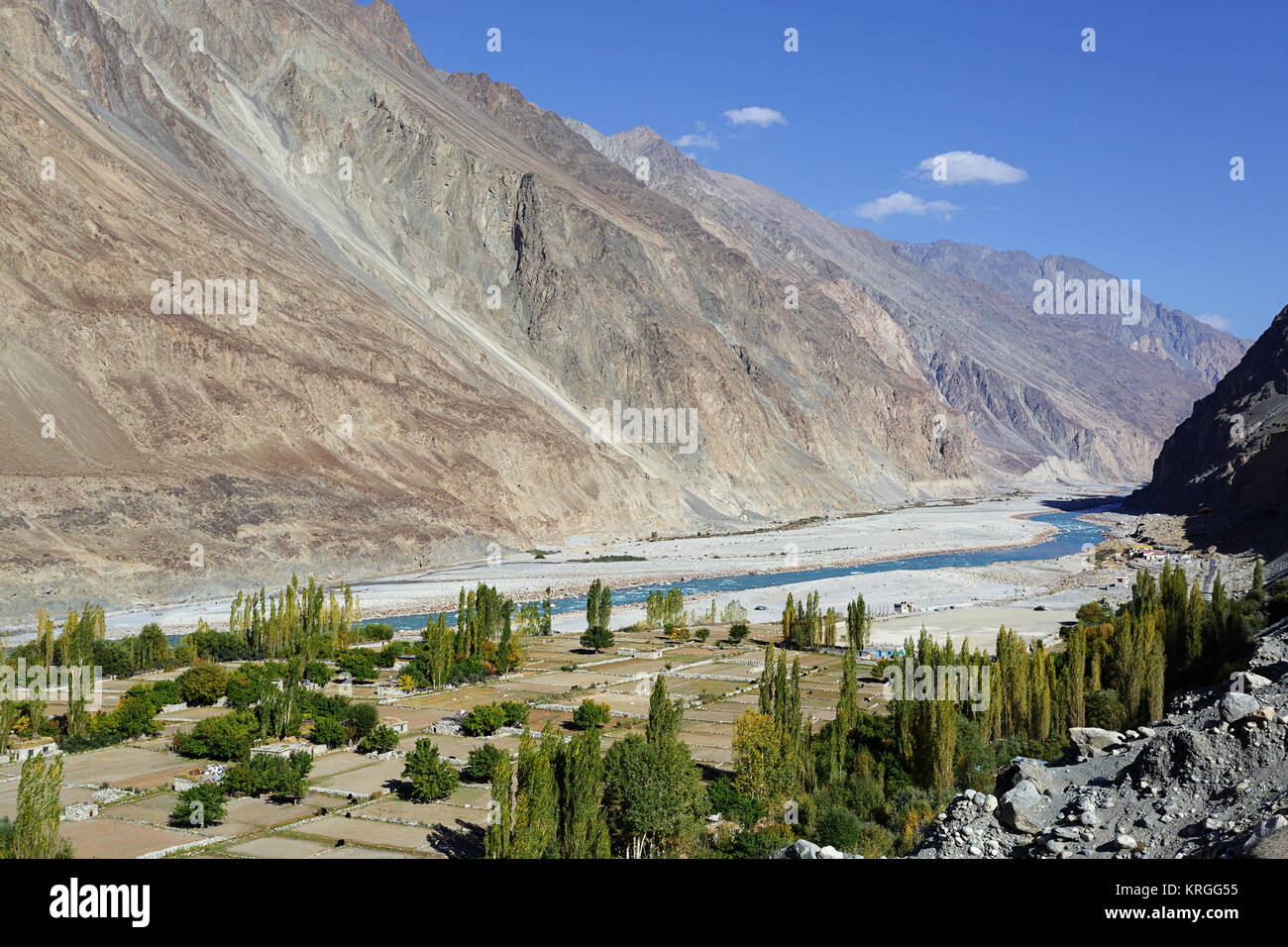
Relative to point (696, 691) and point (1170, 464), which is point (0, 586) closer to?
point (696, 691)

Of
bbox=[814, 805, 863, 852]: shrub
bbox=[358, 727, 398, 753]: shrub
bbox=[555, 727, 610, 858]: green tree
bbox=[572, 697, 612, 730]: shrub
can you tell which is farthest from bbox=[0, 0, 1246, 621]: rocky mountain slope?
bbox=[814, 805, 863, 852]: shrub

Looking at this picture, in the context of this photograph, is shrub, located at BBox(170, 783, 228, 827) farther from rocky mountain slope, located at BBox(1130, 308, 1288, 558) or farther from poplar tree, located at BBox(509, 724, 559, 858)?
rocky mountain slope, located at BBox(1130, 308, 1288, 558)

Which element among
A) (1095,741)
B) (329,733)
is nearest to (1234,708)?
(1095,741)

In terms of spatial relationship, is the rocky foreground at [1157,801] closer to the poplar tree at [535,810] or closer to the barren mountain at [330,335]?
the poplar tree at [535,810]

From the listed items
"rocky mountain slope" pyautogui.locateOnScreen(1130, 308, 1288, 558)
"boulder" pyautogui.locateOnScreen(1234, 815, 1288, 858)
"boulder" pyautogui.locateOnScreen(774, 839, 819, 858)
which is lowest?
"boulder" pyautogui.locateOnScreen(774, 839, 819, 858)
